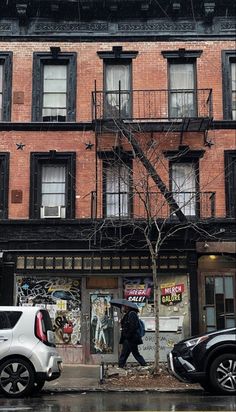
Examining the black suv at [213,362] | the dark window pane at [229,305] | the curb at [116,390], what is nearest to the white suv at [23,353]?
the curb at [116,390]

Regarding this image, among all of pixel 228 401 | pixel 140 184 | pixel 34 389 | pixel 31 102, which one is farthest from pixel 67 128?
pixel 228 401

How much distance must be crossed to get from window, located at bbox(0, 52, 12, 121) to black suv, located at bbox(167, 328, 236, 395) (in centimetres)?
976

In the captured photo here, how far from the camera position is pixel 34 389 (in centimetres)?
1102

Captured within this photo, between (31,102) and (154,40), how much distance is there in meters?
4.20

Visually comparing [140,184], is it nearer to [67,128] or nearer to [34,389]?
[67,128]

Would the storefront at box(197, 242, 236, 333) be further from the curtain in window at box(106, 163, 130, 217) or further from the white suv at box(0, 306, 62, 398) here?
the white suv at box(0, 306, 62, 398)

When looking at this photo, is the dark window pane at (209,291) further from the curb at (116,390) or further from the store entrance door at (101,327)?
the curb at (116,390)

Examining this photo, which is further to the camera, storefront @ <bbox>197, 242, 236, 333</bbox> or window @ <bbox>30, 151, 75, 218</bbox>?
window @ <bbox>30, 151, 75, 218</bbox>

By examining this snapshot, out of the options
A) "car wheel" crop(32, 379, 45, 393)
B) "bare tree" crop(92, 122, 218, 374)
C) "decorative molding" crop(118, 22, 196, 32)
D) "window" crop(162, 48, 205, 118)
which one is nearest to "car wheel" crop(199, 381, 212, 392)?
"car wheel" crop(32, 379, 45, 393)

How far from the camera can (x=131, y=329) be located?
13.4m

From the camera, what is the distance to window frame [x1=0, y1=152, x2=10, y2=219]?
1678 cm

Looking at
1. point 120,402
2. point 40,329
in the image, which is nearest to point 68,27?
point 40,329

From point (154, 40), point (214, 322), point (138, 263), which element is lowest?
point (214, 322)

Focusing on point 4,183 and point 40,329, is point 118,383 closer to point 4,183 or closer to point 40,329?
point 40,329
